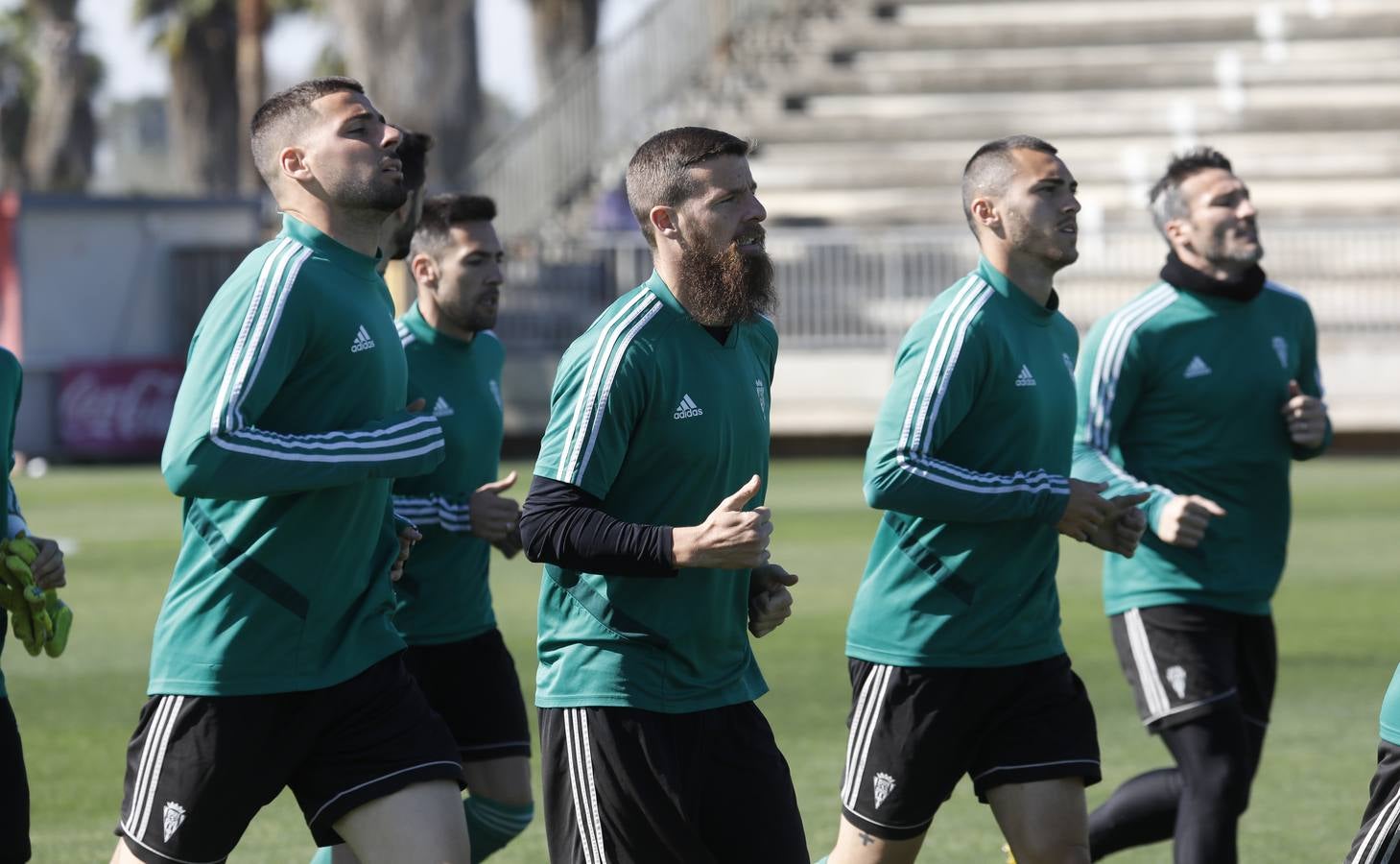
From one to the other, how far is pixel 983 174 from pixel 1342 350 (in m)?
20.0

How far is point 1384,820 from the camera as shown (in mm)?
4602

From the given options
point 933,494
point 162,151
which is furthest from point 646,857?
point 162,151

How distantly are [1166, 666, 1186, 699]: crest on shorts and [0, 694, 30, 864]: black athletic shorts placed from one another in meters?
3.24

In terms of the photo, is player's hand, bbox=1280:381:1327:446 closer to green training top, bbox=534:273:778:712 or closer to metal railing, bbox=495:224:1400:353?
green training top, bbox=534:273:778:712

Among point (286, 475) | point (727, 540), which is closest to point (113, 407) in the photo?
point (286, 475)

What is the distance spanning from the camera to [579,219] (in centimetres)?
3259

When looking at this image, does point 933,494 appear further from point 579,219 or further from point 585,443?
point 579,219

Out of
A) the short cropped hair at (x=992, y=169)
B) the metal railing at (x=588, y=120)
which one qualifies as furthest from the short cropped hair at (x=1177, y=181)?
the metal railing at (x=588, y=120)

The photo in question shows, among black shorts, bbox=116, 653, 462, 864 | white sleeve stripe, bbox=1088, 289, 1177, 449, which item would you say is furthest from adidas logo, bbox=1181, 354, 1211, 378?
black shorts, bbox=116, 653, 462, 864

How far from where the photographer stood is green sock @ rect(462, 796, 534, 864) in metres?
6.57

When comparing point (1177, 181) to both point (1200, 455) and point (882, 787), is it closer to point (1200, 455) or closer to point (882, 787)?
point (1200, 455)

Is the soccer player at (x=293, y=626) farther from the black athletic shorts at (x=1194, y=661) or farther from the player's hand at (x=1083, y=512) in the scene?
the black athletic shorts at (x=1194, y=661)

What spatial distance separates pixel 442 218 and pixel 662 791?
8.80 feet

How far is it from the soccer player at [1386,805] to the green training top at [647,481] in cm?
139
